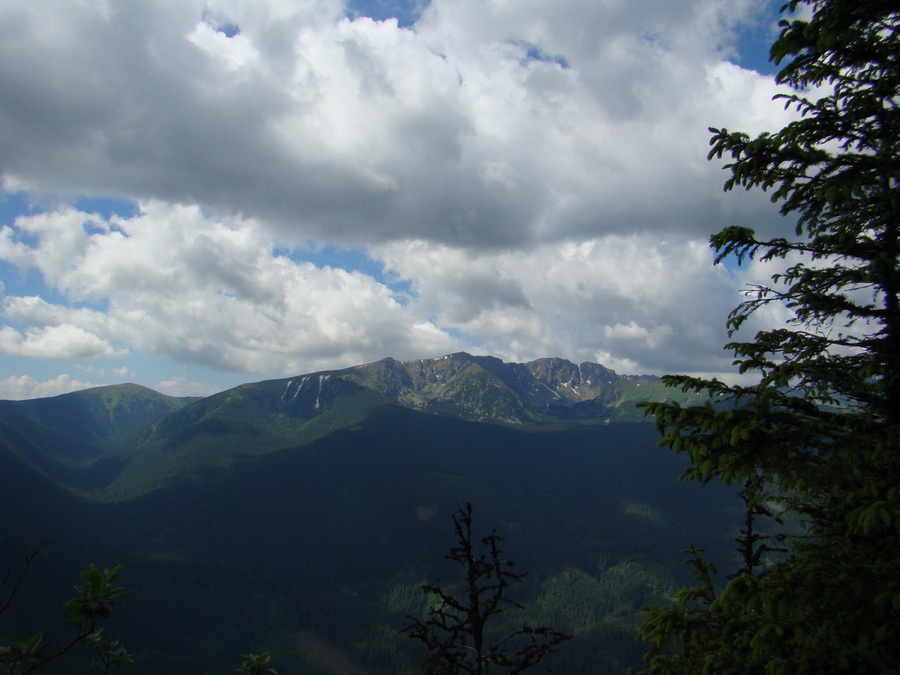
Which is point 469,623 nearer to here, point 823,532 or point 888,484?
point 823,532

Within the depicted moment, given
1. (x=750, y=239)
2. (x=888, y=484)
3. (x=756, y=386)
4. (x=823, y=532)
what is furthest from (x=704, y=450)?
(x=750, y=239)

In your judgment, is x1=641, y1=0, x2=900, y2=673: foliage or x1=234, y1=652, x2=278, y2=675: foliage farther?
x1=234, y1=652, x2=278, y2=675: foliage

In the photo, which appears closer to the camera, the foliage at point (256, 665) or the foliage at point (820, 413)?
the foliage at point (820, 413)

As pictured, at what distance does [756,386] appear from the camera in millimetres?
9273

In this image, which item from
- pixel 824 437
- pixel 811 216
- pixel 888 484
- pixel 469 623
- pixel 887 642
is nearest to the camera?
pixel 887 642

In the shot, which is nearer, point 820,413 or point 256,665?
point 820,413

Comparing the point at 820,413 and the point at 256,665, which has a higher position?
the point at 820,413

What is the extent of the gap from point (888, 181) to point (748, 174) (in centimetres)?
213

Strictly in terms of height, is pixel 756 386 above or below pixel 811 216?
below

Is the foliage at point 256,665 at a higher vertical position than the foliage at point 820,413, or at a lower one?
lower

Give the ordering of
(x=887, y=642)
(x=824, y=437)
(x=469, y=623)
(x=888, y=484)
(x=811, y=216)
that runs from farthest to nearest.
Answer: (x=469, y=623) < (x=811, y=216) < (x=824, y=437) < (x=888, y=484) < (x=887, y=642)

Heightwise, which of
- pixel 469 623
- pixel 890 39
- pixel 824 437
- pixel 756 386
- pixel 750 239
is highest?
pixel 890 39

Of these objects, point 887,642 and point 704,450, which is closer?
point 887,642

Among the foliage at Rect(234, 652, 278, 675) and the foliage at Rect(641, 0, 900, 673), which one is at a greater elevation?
the foliage at Rect(641, 0, 900, 673)
